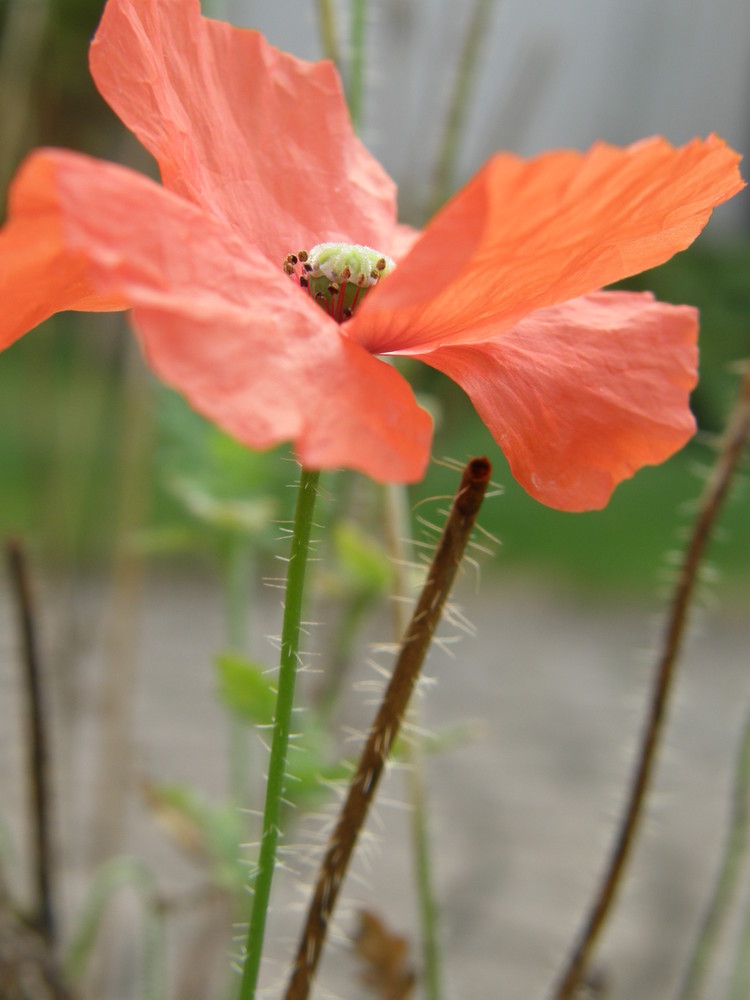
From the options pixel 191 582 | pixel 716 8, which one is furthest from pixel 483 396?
pixel 716 8

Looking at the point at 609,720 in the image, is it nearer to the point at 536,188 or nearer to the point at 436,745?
the point at 436,745

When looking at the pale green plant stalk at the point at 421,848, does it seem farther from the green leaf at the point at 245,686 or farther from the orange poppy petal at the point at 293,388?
the orange poppy petal at the point at 293,388

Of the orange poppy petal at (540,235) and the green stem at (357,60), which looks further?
the green stem at (357,60)

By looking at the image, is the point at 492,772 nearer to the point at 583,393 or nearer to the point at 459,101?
the point at 459,101

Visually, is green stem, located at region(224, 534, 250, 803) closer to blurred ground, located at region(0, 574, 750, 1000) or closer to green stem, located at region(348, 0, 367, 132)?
blurred ground, located at region(0, 574, 750, 1000)

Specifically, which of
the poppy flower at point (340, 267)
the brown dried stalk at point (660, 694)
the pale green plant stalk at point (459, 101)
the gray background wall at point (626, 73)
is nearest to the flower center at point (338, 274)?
the poppy flower at point (340, 267)

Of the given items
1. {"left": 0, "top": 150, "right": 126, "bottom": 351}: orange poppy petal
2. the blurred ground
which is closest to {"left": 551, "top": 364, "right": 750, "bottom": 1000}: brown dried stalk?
the blurred ground
